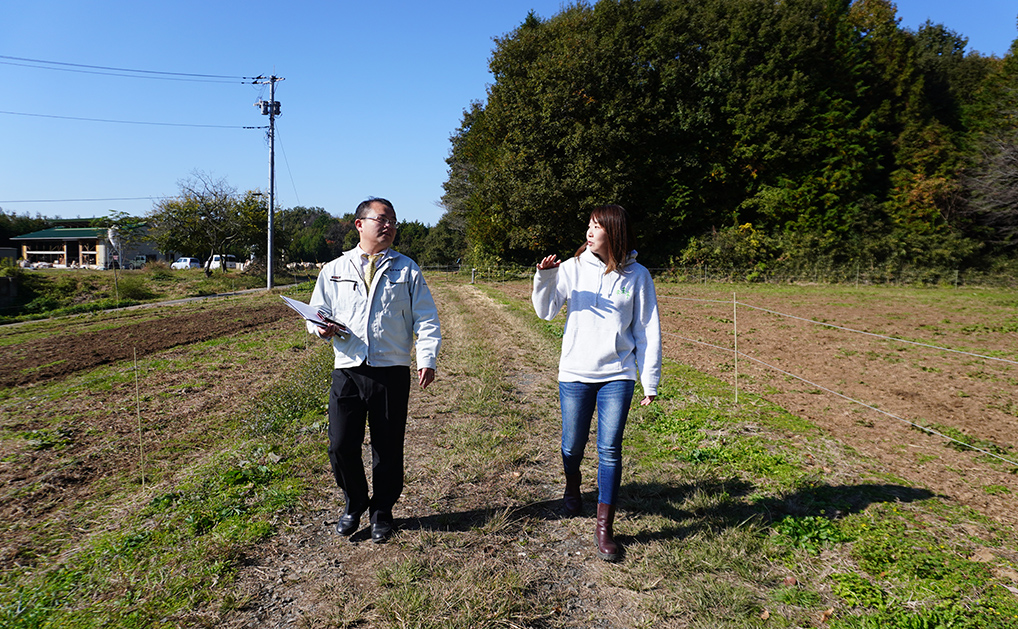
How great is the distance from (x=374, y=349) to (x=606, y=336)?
1.32 metres

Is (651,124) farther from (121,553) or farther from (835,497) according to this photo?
(121,553)

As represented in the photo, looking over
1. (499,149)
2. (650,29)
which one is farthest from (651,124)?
(499,149)

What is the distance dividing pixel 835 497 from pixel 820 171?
29.8m

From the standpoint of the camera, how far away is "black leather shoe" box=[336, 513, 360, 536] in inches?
122

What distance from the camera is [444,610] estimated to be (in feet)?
8.00

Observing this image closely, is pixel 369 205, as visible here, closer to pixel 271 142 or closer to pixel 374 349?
pixel 374 349

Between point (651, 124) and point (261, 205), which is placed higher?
point (651, 124)

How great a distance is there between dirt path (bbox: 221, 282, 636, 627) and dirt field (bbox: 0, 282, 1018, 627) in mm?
13

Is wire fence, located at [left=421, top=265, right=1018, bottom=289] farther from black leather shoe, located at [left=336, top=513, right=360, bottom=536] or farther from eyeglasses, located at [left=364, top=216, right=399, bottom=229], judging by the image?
black leather shoe, located at [left=336, top=513, right=360, bottom=536]

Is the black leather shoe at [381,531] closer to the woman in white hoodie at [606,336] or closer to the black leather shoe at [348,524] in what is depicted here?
the black leather shoe at [348,524]

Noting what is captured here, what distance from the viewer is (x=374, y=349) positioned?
9.53 feet

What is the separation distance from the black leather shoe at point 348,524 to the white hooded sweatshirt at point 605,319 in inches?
60.4

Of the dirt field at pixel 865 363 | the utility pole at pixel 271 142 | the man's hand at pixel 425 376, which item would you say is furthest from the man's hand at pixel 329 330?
the utility pole at pixel 271 142

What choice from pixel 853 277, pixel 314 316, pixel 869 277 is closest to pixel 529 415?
pixel 314 316
